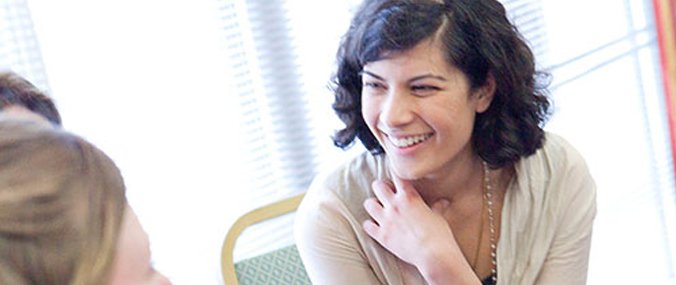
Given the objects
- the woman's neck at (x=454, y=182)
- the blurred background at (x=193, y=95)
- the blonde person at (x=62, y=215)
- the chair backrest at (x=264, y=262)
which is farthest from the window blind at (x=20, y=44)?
the blonde person at (x=62, y=215)

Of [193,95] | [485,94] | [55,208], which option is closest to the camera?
[55,208]

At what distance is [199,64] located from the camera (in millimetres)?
1776

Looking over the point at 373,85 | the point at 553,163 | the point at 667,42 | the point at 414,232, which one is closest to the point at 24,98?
the point at 373,85

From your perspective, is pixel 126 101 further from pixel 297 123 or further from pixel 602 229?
pixel 602 229

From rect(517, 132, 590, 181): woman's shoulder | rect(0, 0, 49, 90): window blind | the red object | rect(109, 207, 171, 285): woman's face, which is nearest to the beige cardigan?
rect(517, 132, 590, 181): woman's shoulder

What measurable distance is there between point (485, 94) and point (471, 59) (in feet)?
0.31

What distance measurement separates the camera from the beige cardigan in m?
1.53

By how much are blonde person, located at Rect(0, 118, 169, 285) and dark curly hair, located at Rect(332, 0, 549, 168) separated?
91cm

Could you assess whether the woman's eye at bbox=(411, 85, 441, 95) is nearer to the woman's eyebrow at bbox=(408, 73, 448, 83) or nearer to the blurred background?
the woman's eyebrow at bbox=(408, 73, 448, 83)

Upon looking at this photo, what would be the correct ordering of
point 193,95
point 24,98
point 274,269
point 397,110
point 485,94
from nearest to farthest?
point 24,98 < point 397,110 < point 485,94 < point 274,269 < point 193,95

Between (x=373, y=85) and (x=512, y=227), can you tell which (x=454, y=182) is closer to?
(x=512, y=227)

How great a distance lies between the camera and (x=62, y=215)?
1.68 ft

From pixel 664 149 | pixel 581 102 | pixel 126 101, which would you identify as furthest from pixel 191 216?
pixel 664 149

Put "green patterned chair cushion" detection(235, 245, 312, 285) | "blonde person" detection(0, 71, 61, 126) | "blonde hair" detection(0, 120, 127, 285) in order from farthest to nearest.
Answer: "green patterned chair cushion" detection(235, 245, 312, 285), "blonde person" detection(0, 71, 61, 126), "blonde hair" detection(0, 120, 127, 285)
